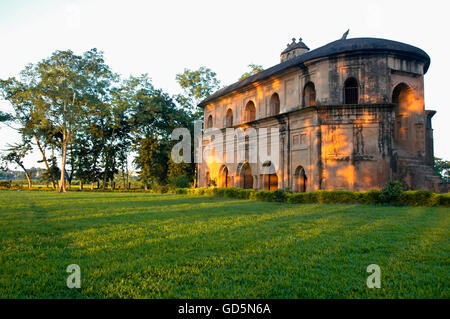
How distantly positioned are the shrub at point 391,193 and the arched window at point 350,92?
6916 mm

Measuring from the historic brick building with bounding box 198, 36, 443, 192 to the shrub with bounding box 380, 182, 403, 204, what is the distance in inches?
133

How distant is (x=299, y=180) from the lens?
20219mm

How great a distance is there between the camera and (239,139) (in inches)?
1006

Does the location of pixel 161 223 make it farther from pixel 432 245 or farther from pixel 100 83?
pixel 100 83

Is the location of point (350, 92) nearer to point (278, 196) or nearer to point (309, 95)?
point (309, 95)

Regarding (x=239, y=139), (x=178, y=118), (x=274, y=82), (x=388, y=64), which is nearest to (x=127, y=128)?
(x=178, y=118)

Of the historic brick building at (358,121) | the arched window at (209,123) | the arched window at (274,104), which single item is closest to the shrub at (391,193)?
the historic brick building at (358,121)

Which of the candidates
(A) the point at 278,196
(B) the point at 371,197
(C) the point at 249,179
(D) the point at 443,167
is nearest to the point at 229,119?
(C) the point at 249,179

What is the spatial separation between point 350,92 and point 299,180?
21.0ft

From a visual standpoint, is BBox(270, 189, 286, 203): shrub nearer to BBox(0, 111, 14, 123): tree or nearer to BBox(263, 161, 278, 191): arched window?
BBox(263, 161, 278, 191): arched window

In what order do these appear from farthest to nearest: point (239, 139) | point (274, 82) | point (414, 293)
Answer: point (239, 139), point (274, 82), point (414, 293)

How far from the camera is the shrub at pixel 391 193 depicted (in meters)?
13.8
